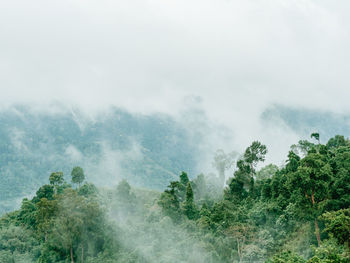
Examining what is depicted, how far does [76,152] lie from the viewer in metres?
156

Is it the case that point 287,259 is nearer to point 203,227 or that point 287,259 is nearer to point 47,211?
point 203,227

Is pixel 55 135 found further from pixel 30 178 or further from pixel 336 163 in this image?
pixel 336 163

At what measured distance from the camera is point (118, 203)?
55.7 metres

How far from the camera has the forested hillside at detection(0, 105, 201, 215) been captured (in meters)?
128

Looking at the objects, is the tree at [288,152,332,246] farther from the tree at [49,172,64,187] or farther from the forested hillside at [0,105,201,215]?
the forested hillside at [0,105,201,215]

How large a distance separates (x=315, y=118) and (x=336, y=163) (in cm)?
17722

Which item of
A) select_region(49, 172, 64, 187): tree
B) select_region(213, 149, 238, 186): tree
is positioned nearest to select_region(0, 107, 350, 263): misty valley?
select_region(49, 172, 64, 187): tree

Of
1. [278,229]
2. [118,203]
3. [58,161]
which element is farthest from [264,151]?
[58,161]

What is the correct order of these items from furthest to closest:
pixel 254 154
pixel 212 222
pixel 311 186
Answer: pixel 254 154
pixel 212 222
pixel 311 186

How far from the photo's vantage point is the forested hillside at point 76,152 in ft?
420

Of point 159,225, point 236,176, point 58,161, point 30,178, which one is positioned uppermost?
point 58,161

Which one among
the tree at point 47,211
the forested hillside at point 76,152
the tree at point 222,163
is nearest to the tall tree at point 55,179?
the tree at point 47,211

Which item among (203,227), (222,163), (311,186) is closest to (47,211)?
(203,227)

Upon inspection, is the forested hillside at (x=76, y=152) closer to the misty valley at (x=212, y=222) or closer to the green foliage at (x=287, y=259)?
the misty valley at (x=212, y=222)
